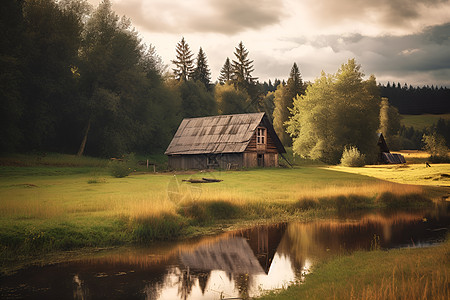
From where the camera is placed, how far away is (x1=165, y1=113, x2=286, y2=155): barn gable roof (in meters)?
48.5

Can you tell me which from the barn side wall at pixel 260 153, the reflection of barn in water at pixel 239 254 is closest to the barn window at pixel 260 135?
the barn side wall at pixel 260 153

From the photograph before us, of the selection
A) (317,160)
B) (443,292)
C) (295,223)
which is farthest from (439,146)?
(443,292)

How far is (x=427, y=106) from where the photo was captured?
175 m

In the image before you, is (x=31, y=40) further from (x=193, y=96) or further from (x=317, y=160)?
(x=317, y=160)

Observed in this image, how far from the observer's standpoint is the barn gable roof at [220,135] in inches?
1910

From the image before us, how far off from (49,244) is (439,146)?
184 ft

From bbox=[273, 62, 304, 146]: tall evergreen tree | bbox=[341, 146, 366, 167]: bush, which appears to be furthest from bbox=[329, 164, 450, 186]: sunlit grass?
bbox=[273, 62, 304, 146]: tall evergreen tree

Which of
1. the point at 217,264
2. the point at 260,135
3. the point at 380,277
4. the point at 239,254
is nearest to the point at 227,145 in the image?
the point at 260,135

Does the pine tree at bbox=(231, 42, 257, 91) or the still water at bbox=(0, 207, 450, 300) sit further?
the pine tree at bbox=(231, 42, 257, 91)

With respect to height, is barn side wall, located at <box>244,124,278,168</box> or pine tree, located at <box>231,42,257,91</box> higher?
pine tree, located at <box>231,42,257,91</box>

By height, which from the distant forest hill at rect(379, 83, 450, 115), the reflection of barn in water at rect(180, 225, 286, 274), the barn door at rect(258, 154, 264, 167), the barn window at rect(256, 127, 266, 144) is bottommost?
the reflection of barn in water at rect(180, 225, 286, 274)

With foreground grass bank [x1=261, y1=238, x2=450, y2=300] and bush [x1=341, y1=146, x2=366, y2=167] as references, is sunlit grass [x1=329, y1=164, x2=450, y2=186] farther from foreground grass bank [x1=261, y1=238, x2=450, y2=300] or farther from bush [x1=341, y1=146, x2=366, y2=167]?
foreground grass bank [x1=261, y1=238, x2=450, y2=300]

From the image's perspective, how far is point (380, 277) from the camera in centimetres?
1010

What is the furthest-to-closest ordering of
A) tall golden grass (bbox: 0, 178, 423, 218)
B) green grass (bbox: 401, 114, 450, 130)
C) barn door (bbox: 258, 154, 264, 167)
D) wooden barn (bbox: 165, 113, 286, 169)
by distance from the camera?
green grass (bbox: 401, 114, 450, 130)
barn door (bbox: 258, 154, 264, 167)
wooden barn (bbox: 165, 113, 286, 169)
tall golden grass (bbox: 0, 178, 423, 218)
